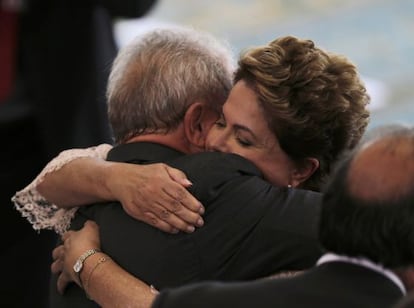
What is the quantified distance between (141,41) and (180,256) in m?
0.56

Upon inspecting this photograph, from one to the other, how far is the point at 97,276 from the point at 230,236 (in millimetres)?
292

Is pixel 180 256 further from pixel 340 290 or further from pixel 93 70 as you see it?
pixel 93 70

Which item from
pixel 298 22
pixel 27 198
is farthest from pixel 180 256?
pixel 298 22

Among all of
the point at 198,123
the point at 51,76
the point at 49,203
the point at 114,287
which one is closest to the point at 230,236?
the point at 114,287

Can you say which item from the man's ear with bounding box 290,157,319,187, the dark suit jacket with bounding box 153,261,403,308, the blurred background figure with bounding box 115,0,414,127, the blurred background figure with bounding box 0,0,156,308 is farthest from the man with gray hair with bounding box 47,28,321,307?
the blurred background figure with bounding box 115,0,414,127

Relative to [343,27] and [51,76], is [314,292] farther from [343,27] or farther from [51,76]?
[343,27]

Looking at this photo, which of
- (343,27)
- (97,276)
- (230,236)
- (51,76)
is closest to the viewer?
(230,236)

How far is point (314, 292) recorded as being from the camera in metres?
1.26

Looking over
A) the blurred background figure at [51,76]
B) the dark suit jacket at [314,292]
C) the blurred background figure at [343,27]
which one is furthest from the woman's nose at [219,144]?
the blurred background figure at [343,27]

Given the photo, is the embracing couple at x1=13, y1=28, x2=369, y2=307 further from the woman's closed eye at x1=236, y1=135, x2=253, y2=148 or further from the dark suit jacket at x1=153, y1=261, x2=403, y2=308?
the dark suit jacket at x1=153, y1=261, x2=403, y2=308

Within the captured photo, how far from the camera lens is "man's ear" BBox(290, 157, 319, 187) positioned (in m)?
1.89

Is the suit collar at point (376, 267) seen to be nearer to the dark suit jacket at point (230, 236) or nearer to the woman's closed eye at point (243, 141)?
the dark suit jacket at point (230, 236)

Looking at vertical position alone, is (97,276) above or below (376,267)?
below

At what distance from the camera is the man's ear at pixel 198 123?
6.38ft
